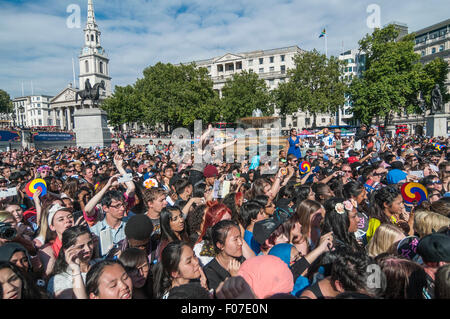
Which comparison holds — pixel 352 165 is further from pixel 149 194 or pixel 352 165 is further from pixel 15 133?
pixel 15 133

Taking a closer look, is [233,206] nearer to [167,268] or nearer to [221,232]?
[221,232]

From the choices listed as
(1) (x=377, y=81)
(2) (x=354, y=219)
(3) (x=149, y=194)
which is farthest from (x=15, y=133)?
(1) (x=377, y=81)

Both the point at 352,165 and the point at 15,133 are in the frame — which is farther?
the point at 15,133

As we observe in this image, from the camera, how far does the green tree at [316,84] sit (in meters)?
47.9

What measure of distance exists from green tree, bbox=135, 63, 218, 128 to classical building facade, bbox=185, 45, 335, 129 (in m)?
28.1

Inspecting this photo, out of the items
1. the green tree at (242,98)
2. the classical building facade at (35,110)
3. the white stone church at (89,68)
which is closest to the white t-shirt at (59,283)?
the green tree at (242,98)

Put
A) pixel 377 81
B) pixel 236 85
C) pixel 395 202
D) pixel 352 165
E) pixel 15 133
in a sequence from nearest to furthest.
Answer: pixel 395 202
pixel 352 165
pixel 15 133
pixel 377 81
pixel 236 85

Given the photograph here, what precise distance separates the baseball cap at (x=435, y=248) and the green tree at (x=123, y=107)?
2194 inches

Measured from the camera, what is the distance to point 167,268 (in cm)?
255

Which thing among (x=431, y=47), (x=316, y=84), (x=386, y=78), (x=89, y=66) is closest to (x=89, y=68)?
(x=89, y=66)

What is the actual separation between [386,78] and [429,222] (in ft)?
129

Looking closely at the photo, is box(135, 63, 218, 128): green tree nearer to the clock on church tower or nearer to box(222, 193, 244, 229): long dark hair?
box(222, 193, 244, 229): long dark hair
